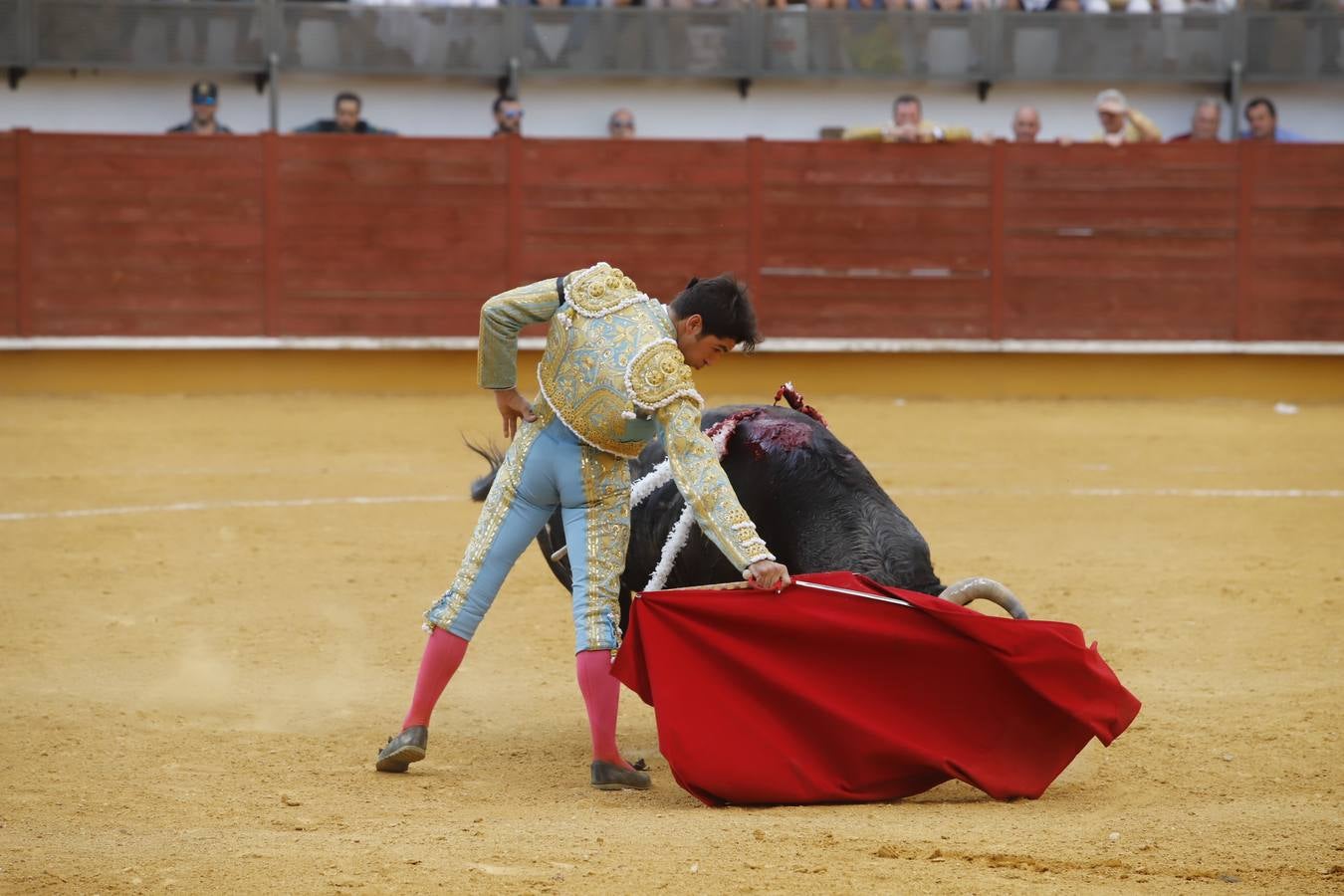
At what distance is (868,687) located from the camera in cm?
326

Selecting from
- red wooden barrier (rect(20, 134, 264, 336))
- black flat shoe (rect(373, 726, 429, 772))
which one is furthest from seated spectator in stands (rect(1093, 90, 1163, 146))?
black flat shoe (rect(373, 726, 429, 772))

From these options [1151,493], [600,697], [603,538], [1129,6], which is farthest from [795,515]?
[1129,6]

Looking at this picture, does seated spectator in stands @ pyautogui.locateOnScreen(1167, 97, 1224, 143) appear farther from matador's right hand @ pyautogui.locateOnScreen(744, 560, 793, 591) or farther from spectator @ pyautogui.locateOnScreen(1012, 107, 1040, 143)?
matador's right hand @ pyautogui.locateOnScreen(744, 560, 793, 591)

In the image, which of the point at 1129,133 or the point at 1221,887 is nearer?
the point at 1221,887

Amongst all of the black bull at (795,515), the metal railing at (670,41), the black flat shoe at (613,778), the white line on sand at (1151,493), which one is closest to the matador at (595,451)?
the black flat shoe at (613,778)

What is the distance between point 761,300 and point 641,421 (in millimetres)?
7610

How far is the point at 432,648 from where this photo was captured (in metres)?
3.45

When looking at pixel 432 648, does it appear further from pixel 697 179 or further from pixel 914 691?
pixel 697 179

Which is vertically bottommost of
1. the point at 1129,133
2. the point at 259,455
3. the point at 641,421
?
the point at 259,455

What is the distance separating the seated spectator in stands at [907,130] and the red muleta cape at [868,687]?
25.9ft

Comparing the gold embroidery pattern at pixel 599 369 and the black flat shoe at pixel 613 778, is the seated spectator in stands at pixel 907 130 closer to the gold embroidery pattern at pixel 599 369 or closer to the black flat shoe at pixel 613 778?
the gold embroidery pattern at pixel 599 369

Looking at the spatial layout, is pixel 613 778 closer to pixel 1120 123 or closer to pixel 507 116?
pixel 507 116

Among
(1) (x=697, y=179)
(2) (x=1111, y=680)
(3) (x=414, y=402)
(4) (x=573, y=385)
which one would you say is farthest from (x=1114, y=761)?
(1) (x=697, y=179)

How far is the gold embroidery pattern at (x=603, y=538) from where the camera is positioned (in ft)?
11.1
